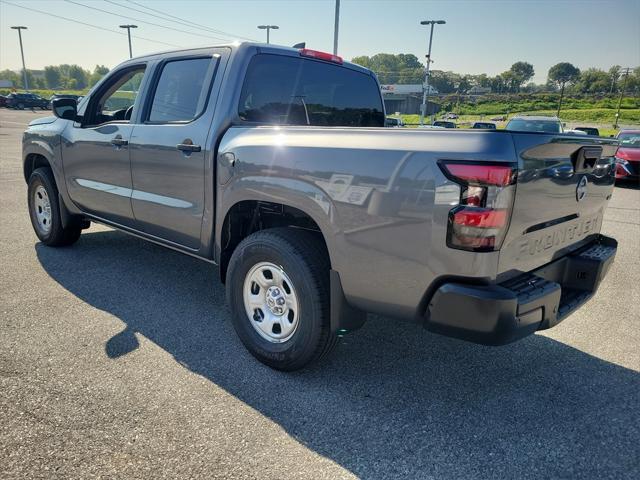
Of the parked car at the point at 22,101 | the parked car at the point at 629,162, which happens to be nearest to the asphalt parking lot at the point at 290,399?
the parked car at the point at 629,162

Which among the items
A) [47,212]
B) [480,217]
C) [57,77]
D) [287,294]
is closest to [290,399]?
[287,294]

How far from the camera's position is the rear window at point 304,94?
10.8ft

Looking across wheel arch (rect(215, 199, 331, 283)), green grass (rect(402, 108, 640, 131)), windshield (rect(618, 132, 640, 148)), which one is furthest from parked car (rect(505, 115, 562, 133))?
green grass (rect(402, 108, 640, 131))

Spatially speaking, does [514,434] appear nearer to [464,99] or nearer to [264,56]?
[264,56]

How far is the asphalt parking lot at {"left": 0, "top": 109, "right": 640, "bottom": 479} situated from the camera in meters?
2.17

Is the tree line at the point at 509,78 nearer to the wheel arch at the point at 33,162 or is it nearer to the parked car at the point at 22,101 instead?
the parked car at the point at 22,101

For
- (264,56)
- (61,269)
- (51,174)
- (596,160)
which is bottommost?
(61,269)

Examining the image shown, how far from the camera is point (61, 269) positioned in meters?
4.64

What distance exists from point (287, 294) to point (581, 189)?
1.76 meters

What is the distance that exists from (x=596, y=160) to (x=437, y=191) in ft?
3.94

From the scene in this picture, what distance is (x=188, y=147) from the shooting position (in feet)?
10.7

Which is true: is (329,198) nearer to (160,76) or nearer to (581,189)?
(581,189)

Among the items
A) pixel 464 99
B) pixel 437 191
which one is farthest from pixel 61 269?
pixel 464 99

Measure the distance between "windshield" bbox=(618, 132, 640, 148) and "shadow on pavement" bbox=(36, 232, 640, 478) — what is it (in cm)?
1245
